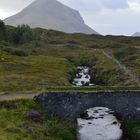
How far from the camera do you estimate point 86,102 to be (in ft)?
184

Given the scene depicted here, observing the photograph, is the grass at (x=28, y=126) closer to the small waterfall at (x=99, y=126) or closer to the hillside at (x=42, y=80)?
the hillside at (x=42, y=80)

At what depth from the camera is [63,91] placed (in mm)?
55469

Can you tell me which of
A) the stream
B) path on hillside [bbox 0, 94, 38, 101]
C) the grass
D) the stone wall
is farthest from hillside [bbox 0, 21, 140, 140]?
the stream

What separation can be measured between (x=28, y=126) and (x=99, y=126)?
18769 millimetres

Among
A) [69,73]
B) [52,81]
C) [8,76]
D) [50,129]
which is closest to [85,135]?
[50,129]

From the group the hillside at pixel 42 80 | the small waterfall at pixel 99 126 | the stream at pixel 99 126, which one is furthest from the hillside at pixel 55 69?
the small waterfall at pixel 99 126

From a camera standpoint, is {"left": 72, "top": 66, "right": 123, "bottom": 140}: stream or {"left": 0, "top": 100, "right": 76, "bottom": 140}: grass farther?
{"left": 72, "top": 66, "right": 123, "bottom": 140}: stream

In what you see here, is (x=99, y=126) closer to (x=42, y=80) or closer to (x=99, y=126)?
(x=99, y=126)

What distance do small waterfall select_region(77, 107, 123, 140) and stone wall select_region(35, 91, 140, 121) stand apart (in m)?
3.20

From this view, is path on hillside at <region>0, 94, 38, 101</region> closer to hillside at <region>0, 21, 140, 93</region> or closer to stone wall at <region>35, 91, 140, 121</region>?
stone wall at <region>35, 91, 140, 121</region>

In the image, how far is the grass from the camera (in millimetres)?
45312

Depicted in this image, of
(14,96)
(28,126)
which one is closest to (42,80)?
(14,96)

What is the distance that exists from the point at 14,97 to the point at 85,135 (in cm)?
1132

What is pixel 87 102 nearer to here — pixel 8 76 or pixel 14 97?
pixel 14 97
